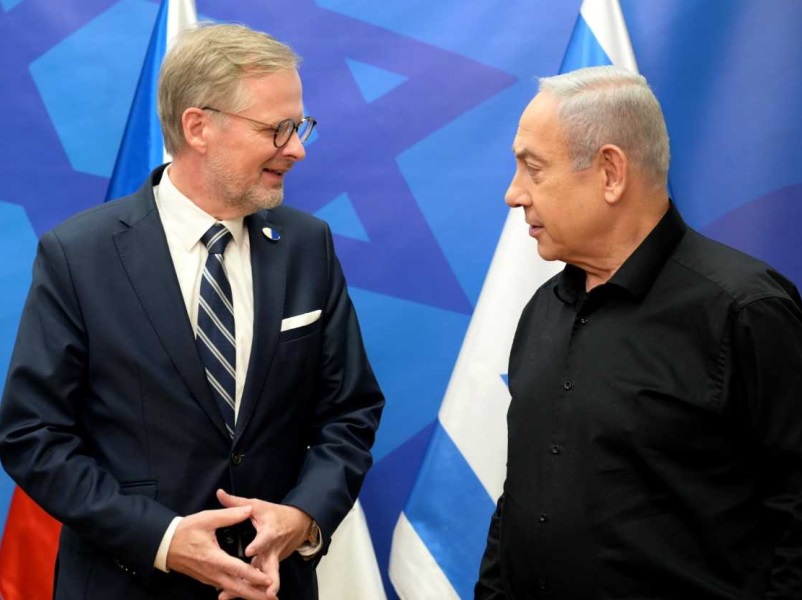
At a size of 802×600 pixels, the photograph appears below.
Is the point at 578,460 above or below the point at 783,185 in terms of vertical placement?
below

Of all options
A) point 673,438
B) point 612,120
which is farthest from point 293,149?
point 673,438

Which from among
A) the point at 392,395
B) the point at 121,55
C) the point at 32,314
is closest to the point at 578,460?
the point at 32,314

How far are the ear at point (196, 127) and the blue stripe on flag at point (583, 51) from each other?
41.7 inches

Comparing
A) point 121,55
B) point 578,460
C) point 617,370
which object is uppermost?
point 121,55

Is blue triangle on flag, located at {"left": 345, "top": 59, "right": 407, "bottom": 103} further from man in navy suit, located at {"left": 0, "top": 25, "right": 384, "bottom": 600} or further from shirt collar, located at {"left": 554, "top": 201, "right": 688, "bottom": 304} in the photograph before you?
shirt collar, located at {"left": 554, "top": 201, "right": 688, "bottom": 304}

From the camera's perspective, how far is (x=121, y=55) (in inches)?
126

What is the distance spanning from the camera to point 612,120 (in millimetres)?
1840

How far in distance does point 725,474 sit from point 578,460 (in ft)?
0.73

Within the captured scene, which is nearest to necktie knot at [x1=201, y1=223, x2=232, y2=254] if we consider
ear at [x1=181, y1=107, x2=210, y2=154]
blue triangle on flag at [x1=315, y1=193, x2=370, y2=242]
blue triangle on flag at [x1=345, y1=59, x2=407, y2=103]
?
ear at [x1=181, y1=107, x2=210, y2=154]

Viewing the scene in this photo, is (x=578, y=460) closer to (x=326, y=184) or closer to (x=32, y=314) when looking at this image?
(x=32, y=314)

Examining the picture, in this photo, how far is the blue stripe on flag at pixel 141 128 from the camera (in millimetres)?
2898

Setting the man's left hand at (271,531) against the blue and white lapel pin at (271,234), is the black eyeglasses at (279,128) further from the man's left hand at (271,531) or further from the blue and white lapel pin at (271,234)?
the man's left hand at (271,531)

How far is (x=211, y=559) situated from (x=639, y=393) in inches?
29.0

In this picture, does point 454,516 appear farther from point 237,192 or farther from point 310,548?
point 237,192
